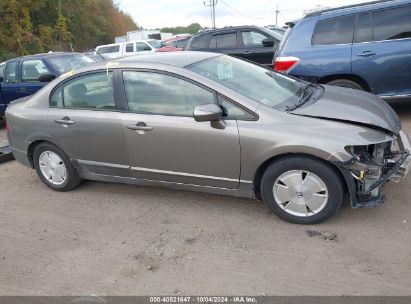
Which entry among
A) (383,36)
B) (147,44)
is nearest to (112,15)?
(147,44)

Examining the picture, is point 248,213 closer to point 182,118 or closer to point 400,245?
point 182,118

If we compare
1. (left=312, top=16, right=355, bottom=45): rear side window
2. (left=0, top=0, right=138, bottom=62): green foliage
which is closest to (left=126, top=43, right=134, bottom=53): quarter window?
(left=0, top=0, right=138, bottom=62): green foliage

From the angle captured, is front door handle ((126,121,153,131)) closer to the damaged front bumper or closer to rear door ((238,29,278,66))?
the damaged front bumper

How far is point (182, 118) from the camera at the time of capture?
13.7 ft

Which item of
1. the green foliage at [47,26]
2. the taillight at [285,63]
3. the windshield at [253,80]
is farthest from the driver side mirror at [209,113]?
the green foliage at [47,26]

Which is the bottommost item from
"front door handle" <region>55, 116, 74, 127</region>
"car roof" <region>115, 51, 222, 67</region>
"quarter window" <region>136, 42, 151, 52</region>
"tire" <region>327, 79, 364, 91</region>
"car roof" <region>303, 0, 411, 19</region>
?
"quarter window" <region>136, 42, 151, 52</region>

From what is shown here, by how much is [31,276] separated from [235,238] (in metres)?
1.73

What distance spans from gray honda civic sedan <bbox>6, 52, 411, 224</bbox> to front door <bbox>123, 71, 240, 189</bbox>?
0.01 m

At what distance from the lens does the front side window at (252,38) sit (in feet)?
35.3

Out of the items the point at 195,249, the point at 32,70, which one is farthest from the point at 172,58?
the point at 32,70

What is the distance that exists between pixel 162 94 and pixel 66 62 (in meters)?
5.30

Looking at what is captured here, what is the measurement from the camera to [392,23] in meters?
6.27

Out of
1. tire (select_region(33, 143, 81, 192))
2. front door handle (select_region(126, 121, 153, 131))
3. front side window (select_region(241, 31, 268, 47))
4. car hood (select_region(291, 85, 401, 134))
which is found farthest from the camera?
front side window (select_region(241, 31, 268, 47))

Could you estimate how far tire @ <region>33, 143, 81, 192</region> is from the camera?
5090 millimetres
